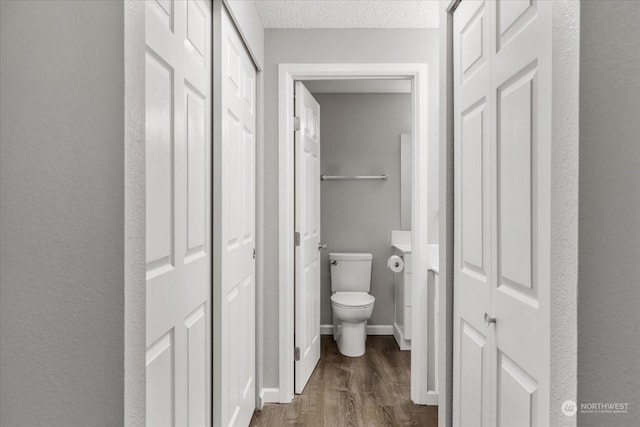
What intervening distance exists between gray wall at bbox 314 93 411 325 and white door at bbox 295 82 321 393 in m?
0.94

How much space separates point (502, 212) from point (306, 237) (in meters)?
1.93

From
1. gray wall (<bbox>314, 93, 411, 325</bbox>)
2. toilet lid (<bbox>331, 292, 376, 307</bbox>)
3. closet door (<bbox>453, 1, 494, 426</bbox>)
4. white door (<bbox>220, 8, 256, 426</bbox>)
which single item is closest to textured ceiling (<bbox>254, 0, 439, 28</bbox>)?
white door (<bbox>220, 8, 256, 426</bbox>)

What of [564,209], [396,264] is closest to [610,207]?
[564,209]

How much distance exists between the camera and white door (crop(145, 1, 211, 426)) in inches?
46.8

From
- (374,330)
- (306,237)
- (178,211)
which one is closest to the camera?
(178,211)

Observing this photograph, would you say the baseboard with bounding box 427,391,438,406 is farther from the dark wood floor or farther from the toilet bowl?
the toilet bowl

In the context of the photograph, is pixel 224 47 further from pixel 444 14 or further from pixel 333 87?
pixel 333 87

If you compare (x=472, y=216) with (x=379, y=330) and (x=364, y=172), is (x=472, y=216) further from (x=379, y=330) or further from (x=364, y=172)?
(x=379, y=330)

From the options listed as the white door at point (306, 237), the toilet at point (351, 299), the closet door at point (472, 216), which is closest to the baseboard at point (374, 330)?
the toilet at point (351, 299)

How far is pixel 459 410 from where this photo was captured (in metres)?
1.69

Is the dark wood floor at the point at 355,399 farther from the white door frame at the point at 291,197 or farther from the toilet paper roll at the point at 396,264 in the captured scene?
the toilet paper roll at the point at 396,264

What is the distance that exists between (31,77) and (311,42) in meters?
2.14

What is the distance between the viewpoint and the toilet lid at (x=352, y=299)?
3672 millimetres

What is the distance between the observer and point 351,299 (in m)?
3.80
